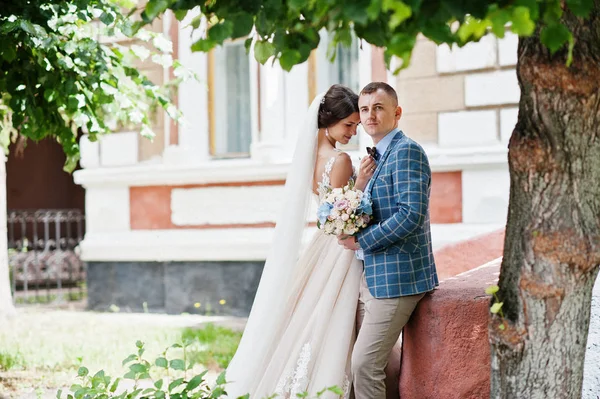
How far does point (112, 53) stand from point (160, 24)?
14.9ft

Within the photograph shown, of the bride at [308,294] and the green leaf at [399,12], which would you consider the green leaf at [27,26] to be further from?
the green leaf at [399,12]

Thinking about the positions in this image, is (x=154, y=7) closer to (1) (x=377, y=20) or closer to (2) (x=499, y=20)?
(1) (x=377, y=20)

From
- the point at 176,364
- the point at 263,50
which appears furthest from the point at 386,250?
the point at 263,50

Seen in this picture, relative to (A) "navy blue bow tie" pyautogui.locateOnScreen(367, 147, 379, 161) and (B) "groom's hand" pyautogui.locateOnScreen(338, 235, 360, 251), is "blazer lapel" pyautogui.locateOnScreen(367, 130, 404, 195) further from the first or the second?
(B) "groom's hand" pyautogui.locateOnScreen(338, 235, 360, 251)

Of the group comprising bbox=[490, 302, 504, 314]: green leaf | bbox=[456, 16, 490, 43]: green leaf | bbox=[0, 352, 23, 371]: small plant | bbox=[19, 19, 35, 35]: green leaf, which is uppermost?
bbox=[19, 19, 35, 35]: green leaf

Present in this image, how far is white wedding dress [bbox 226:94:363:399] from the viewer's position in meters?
3.96

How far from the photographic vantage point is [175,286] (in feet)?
31.4

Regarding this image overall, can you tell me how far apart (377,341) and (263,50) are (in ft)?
5.26

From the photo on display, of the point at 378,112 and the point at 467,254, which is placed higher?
the point at 378,112

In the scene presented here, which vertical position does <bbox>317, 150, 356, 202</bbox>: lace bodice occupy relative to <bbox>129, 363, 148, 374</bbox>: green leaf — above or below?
above

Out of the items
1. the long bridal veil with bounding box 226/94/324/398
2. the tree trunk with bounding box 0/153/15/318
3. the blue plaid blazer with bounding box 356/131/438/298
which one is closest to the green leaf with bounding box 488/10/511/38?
the blue plaid blazer with bounding box 356/131/438/298

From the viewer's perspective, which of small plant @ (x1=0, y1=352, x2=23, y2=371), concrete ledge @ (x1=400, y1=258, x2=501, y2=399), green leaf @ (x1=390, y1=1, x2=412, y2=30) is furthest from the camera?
small plant @ (x1=0, y1=352, x2=23, y2=371)

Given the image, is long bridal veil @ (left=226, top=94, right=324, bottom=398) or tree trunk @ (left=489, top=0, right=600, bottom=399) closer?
tree trunk @ (left=489, top=0, right=600, bottom=399)

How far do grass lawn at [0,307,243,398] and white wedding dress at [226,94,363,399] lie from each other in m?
1.70
